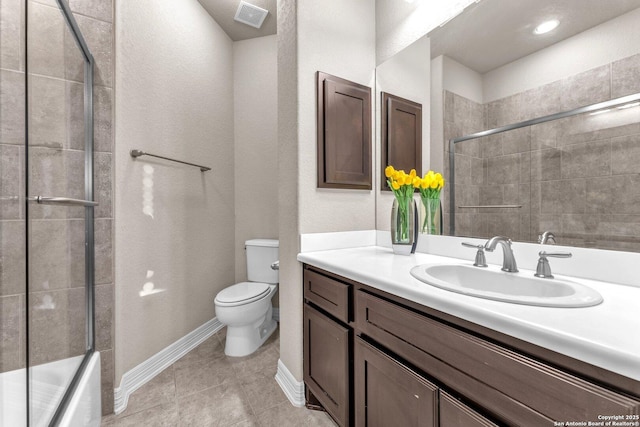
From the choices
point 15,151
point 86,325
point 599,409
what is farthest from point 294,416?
point 15,151

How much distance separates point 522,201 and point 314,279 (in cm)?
94

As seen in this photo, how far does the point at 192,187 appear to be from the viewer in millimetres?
2150

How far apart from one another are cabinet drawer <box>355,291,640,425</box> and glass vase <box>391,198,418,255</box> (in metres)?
0.58

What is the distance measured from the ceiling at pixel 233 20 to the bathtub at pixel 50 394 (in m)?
2.59

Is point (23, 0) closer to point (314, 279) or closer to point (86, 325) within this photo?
point (86, 325)

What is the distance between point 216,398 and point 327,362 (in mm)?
761

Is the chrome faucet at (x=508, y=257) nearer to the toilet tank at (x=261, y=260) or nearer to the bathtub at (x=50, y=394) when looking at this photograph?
the bathtub at (x=50, y=394)

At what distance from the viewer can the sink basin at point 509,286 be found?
0.61m

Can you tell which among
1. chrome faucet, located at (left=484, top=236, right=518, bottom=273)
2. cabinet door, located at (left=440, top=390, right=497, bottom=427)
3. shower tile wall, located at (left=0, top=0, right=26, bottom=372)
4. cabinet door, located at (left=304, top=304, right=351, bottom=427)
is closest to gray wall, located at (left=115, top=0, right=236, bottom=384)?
shower tile wall, located at (left=0, top=0, right=26, bottom=372)

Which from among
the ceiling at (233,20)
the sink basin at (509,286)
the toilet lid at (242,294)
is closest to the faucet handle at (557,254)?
the sink basin at (509,286)

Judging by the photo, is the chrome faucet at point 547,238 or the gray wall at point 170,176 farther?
the gray wall at point 170,176

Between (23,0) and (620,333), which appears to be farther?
(23,0)

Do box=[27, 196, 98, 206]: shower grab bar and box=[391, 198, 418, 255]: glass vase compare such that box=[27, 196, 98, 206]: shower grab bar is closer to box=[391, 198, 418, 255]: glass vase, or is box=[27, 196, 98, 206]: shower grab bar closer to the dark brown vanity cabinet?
the dark brown vanity cabinet

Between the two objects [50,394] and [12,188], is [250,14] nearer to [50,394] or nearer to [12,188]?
[12,188]
